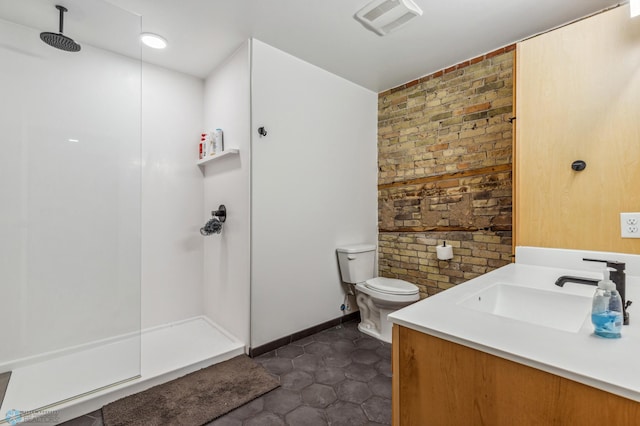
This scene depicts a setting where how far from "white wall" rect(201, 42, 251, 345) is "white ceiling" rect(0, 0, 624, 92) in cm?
24

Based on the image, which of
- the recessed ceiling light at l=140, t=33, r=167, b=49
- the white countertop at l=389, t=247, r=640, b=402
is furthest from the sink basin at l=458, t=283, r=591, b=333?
the recessed ceiling light at l=140, t=33, r=167, b=49

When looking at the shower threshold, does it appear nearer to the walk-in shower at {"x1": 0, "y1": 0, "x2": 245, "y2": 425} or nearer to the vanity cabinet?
the walk-in shower at {"x1": 0, "y1": 0, "x2": 245, "y2": 425}

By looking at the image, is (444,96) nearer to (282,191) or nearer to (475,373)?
(282,191)

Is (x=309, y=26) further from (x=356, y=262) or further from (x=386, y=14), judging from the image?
(x=356, y=262)

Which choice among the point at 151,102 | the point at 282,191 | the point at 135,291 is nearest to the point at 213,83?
the point at 151,102

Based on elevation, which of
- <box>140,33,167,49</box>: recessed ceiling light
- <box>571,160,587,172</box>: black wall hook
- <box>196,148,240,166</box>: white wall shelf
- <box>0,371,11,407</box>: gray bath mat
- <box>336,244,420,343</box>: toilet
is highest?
<box>140,33,167,49</box>: recessed ceiling light

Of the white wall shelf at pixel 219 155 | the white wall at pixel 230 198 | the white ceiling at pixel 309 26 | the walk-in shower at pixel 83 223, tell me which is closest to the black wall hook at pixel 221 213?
the white wall at pixel 230 198

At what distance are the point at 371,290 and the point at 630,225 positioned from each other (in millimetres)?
1652

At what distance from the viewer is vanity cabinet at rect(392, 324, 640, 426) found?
2.07ft

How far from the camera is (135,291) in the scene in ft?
8.11

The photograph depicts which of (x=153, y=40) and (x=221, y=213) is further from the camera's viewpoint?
(x=221, y=213)

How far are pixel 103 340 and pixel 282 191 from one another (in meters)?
1.81

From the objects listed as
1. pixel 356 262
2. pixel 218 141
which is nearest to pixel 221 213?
pixel 218 141

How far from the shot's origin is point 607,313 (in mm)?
813
